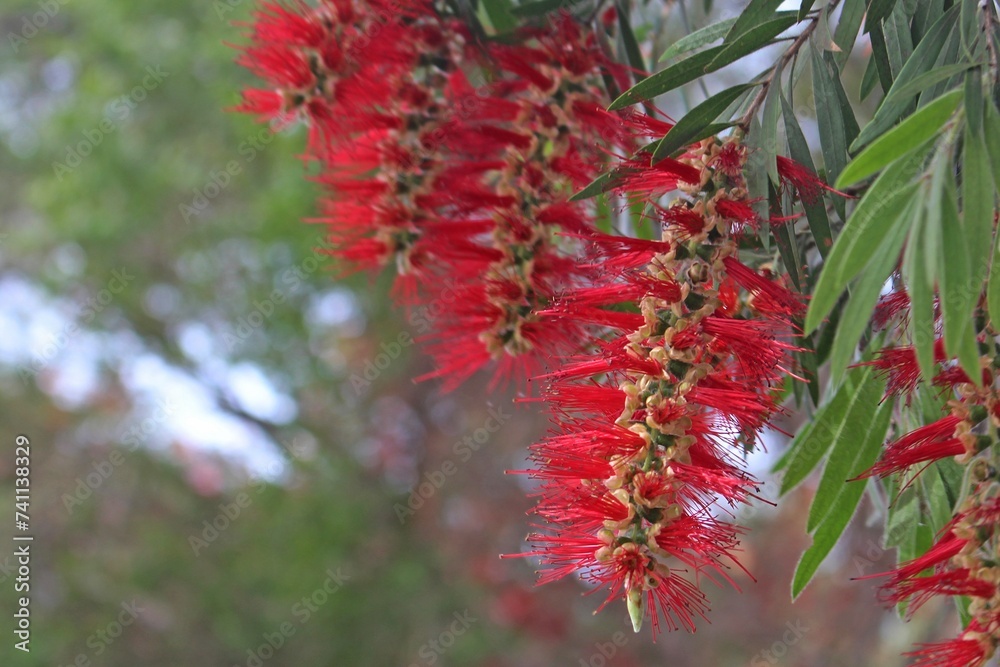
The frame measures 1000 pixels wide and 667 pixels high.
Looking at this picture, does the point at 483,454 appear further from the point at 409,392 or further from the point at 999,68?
the point at 999,68

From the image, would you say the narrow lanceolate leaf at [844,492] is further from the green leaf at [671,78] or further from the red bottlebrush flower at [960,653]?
the green leaf at [671,78]

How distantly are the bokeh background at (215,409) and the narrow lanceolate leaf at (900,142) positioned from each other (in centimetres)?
265

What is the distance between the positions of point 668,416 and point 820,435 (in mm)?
316

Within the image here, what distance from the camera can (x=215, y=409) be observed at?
3775mm

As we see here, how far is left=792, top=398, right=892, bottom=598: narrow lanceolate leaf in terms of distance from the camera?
35.5 inches

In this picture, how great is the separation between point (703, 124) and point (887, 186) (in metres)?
0.20

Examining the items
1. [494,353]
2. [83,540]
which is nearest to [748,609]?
[83,540]

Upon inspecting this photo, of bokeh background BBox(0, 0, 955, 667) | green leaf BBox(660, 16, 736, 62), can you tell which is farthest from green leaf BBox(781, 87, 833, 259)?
bokeh background BBox(0, 0, 955, 667)
